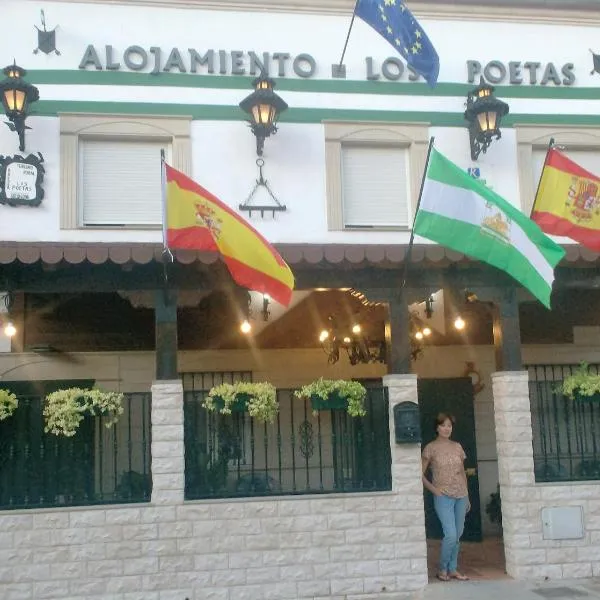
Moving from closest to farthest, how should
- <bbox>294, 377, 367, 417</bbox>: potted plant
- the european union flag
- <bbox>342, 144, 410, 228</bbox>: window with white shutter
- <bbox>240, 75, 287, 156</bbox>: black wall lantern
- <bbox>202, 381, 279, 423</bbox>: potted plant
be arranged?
1. <bbox>202, 381, 279, 423</bbox>: potted plant
2. <bbox>294, 377, 367, 417</bbox>: potted plant
3. the european union flag
4. <bbox>240, 75, 287, 156</bbox>: black wall lantern
5. <bbox>342, 144, 410, 228</bbox>: window with white shutter

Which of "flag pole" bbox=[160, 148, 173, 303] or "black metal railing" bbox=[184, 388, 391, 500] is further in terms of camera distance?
"black metal railing" bbox=[184, 388, 391, 500]

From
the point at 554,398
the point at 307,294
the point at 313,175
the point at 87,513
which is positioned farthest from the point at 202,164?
the point at 554,398

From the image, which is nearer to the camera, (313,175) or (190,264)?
(190,264)

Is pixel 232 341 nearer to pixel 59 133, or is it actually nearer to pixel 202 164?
pixel 202 164

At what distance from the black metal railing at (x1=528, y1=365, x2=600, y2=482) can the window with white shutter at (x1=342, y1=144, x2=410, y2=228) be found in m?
2.63

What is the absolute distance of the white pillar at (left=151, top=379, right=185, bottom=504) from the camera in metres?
8.03

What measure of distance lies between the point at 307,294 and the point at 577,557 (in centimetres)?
424

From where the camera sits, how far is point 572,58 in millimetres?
10562

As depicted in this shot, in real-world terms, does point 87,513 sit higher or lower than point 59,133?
lower

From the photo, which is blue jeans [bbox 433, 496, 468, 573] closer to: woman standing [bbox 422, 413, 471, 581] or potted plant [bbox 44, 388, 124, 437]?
woman standing [bbox 422, 413, 471, 581]

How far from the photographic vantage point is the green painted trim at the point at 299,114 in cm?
943

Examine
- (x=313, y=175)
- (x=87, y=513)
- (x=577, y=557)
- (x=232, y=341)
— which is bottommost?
(x=577, y=557)

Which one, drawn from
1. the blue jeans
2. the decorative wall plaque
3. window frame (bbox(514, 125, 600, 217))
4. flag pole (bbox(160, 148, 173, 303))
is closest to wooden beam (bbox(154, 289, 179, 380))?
flag pole (bbox(160, 148, 173, 303))

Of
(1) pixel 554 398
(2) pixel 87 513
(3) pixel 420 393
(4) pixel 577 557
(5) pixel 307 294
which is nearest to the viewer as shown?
(2) pixel 87 513
